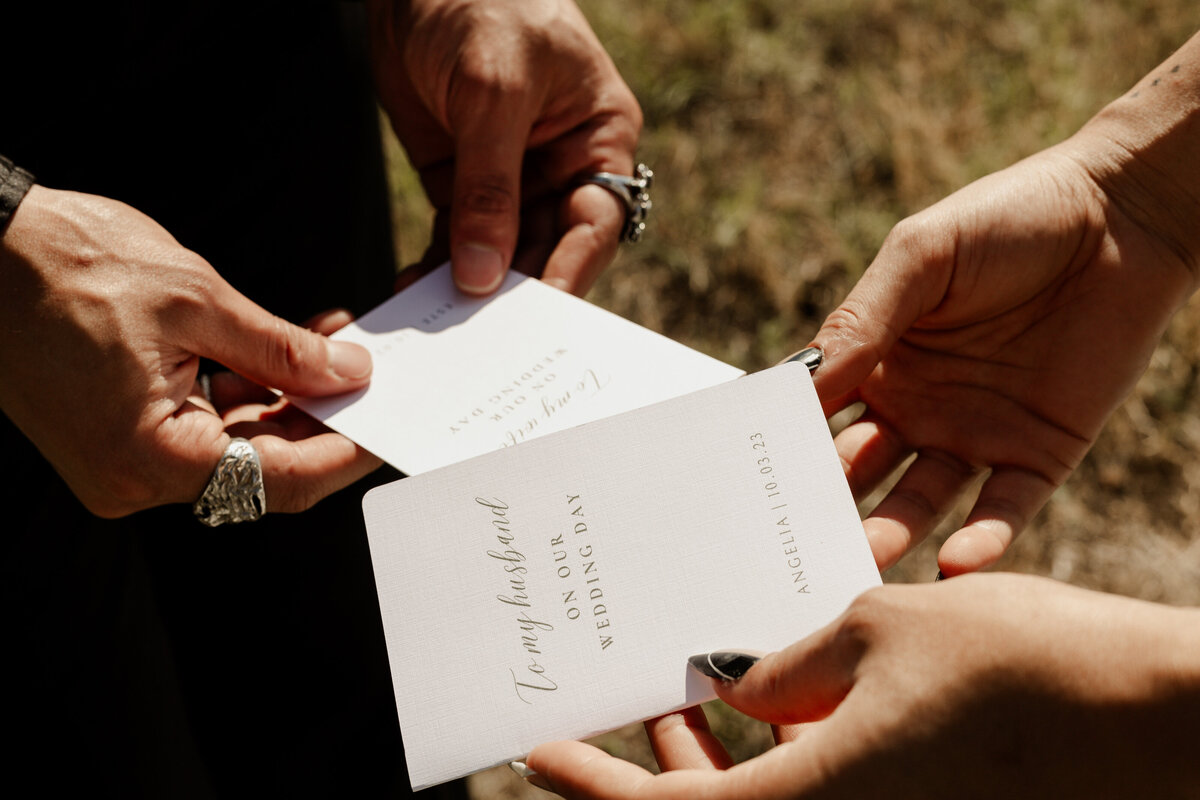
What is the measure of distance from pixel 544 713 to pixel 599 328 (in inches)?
20.4

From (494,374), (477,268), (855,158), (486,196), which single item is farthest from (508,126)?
(855,158)

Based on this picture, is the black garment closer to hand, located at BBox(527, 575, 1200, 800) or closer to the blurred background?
hand, located at BBox(527, 575, 1200, 800)

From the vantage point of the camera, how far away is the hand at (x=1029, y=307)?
103 cm

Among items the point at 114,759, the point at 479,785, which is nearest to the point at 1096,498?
the point at 479,785

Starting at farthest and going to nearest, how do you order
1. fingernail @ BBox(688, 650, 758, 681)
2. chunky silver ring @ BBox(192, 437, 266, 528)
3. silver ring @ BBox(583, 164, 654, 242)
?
1. silver ring @ BBox(583, 164, 654, 242)
2. chunky silver ring @ BBox(192, 437, 266, 528)
3. fingernail @ BBox(688, 650, 758, 681)

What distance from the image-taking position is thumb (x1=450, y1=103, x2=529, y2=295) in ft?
3.84

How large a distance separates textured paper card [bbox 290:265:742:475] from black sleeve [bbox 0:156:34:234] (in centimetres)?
37

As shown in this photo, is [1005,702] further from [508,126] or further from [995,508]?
[508,126]

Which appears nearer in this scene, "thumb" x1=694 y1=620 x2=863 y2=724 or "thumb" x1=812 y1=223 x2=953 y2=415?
"thumb" x1=694 y1=620 x2=863 y2=724

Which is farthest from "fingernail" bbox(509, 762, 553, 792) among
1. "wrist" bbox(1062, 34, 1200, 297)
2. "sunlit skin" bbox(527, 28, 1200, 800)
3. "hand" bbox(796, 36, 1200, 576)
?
"wrist" bbox(1062, 34, 1200, 297)

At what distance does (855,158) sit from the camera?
235 cm

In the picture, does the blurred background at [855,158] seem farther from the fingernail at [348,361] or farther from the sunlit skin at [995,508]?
the fingernail at [348,361]

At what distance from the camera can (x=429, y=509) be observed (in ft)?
2.84

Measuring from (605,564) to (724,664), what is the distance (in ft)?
0.52
